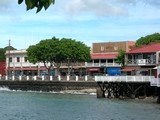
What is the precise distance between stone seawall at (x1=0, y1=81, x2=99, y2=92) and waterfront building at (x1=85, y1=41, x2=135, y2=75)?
18828mm

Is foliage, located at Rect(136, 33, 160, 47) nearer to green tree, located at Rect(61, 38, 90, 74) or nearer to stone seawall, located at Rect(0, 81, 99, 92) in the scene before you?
green tree, located at Rect(61, 38, 90, 74)

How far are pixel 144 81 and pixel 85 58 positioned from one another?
4945 centimetres

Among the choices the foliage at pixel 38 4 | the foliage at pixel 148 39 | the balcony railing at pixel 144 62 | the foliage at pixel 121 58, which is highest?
the foliage at pixel 148 39

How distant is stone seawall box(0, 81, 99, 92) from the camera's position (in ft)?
260

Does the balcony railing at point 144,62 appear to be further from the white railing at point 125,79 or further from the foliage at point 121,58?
the white railing at point 125,79

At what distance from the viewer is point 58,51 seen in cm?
9938

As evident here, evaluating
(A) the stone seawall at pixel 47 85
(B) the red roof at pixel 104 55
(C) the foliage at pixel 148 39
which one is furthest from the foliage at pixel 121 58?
(A) the stone seawall at pixel 47 85

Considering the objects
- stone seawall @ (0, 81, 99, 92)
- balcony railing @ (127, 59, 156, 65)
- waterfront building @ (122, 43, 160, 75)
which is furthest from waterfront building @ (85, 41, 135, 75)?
balcony railing @ (127, 59, 156, 65)

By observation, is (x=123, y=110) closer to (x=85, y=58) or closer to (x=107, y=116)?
(x=107, y=116)

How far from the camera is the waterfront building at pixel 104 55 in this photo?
340 ft

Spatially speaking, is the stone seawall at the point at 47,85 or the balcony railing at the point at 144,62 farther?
the stone seawall at the point at 47,85

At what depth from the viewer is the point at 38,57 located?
102188 mm

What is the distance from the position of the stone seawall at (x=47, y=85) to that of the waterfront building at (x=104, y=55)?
18828 millimetres

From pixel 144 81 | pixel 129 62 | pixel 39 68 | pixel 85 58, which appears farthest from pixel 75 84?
pixel 39 68
